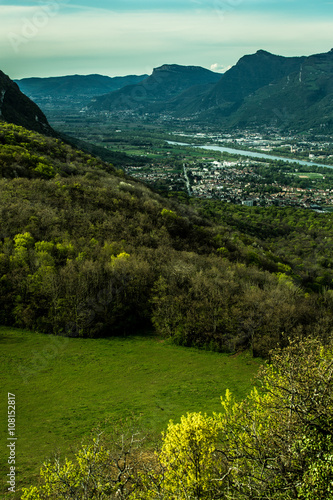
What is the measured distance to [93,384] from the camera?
25.1 metres

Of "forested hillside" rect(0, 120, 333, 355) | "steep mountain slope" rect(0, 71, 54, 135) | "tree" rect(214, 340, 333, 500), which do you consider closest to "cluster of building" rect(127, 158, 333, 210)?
"steep mountain slope" rect(0, 71, 54, 135)

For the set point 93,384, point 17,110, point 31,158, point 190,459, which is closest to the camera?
point 190,459

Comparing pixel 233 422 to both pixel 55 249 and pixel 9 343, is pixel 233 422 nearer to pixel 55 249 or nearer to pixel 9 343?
pixel 9 343

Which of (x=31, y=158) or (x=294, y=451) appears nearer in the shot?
(x=294, y=451)

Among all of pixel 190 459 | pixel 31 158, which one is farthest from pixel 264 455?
pixel 31 158

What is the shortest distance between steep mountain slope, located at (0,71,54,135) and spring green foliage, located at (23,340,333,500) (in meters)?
88.0

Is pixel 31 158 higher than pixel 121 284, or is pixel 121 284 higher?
pixel 31 158

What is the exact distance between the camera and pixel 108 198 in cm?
4916

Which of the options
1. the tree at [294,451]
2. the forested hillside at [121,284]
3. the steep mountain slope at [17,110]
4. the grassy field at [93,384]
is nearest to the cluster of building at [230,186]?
the steep mountain slope at [17,110]

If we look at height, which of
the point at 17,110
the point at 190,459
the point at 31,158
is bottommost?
the point at 190,459

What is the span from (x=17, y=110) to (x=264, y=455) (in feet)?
336

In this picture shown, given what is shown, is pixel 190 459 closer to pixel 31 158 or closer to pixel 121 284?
pixel 121 284

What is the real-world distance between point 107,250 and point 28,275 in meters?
8.21

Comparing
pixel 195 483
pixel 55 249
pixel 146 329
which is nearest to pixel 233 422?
pixel 195 483
